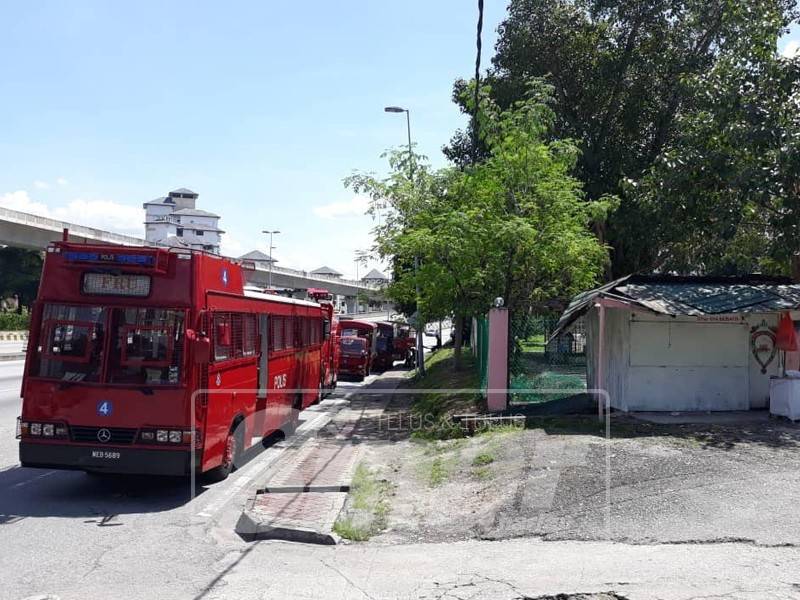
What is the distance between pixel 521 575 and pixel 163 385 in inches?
192

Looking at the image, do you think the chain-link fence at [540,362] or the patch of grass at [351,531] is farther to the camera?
the chain-link fence at [540,362]

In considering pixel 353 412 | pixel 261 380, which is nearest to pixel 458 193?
pixel 353 412

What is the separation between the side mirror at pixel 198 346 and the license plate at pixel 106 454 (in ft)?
4.67

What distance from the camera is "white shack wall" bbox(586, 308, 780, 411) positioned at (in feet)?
43.0

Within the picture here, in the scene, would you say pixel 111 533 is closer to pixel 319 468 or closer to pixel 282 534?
pixel 282 534

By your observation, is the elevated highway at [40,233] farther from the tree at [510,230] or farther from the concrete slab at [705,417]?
the concrete slab at [705,417]

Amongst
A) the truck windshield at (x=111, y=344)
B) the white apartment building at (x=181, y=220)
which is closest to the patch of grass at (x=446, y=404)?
the truck windshield at (x=111, y=344)

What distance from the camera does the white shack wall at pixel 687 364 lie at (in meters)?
13.1

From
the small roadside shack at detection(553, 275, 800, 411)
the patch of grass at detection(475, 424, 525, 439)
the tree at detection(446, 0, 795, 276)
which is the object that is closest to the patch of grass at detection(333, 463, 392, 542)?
the patch of grass at detection(475, 424, 525, 439)

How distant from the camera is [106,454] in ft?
28.9

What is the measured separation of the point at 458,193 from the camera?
1869 centimetres

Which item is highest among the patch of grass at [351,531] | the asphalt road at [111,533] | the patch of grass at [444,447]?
the patch of grass at [444,447]

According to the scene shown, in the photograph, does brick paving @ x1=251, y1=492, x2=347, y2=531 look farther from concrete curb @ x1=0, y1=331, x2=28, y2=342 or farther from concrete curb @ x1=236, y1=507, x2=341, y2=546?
concrete curb @ x1=0, y1=331, x2=28, y2=342

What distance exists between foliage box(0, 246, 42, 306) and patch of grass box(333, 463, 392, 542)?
206 feet
